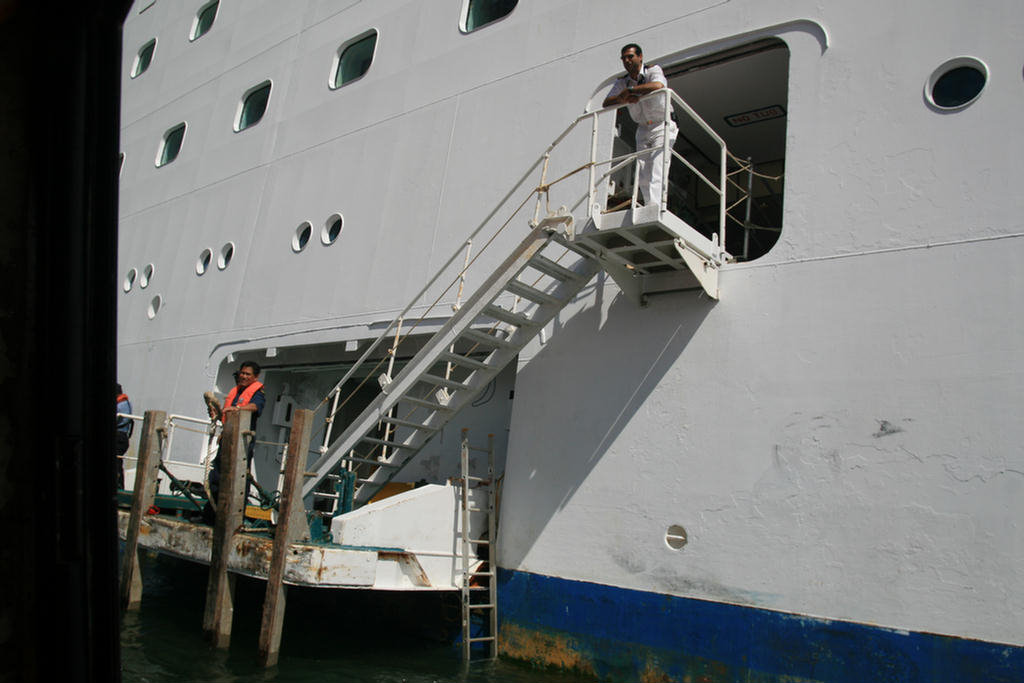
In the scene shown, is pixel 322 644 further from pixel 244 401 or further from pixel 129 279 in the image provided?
pixel 129 279

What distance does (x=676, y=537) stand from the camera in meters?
6.82

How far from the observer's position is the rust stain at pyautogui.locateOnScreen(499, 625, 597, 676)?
7.07 metres

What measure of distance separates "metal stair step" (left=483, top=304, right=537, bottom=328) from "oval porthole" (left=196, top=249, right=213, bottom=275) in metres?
7.15

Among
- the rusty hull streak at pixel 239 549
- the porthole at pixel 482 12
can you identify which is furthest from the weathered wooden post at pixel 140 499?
the porthole at pixel 482 12

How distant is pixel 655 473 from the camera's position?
23.2 ft

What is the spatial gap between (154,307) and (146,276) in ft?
2.94

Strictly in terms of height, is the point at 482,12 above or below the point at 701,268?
above

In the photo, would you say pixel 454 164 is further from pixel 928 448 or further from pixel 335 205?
pixel 928 448

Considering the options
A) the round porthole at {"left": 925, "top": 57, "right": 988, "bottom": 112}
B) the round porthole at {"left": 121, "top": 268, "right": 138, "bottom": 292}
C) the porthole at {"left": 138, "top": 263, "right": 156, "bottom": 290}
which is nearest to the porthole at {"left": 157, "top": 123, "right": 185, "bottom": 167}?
the round porthole at {"left": 121, "top": 268, "right": 138, "bottom": 292}

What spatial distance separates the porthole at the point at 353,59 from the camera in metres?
11.6

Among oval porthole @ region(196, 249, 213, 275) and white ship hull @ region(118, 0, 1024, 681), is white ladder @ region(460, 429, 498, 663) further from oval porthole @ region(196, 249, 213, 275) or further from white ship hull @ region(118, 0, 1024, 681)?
oval porthole @ region(196, 249, 213, 275)

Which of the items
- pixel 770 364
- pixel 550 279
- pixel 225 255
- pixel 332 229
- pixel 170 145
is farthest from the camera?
pixel 170 145

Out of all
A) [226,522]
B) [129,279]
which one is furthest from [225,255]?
[226,522]

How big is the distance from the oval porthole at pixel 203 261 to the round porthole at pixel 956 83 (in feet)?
34.1
